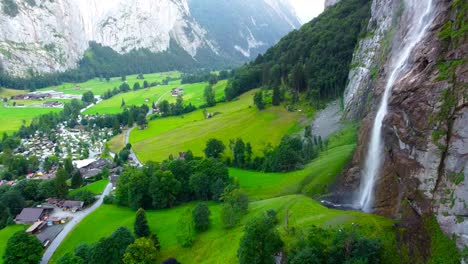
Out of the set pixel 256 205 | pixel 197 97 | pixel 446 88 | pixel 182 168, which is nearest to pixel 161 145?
pixel 182 168

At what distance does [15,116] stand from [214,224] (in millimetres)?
127623

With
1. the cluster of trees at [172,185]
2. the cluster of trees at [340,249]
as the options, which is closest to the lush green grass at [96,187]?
the cluster of trees at [172,185]

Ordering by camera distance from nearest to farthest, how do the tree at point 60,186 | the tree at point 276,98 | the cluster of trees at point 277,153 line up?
the cluster of trees at point 277,153, the tree at point 60,186, the tree at point 276,98

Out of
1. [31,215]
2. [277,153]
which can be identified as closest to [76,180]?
[31,215]

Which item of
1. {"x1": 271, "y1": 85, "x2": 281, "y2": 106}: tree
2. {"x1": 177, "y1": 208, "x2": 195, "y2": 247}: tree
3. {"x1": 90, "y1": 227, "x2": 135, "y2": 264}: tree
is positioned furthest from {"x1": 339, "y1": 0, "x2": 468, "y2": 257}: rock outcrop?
{"x1": 271, "y1": 85, "x2": 281, "y2": 106}: tree

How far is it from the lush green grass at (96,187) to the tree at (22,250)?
24.8m

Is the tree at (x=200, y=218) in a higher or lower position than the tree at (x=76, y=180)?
higher

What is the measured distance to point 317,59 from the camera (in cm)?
10944

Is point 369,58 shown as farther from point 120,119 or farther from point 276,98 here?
point 120,119

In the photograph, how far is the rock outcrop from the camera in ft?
109

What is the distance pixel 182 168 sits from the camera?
71125 millimetres

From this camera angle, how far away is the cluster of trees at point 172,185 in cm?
6662

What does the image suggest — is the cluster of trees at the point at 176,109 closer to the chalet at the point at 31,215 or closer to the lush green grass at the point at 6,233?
the chalet at the point at 31,215

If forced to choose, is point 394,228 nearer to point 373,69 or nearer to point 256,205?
point 256,205
